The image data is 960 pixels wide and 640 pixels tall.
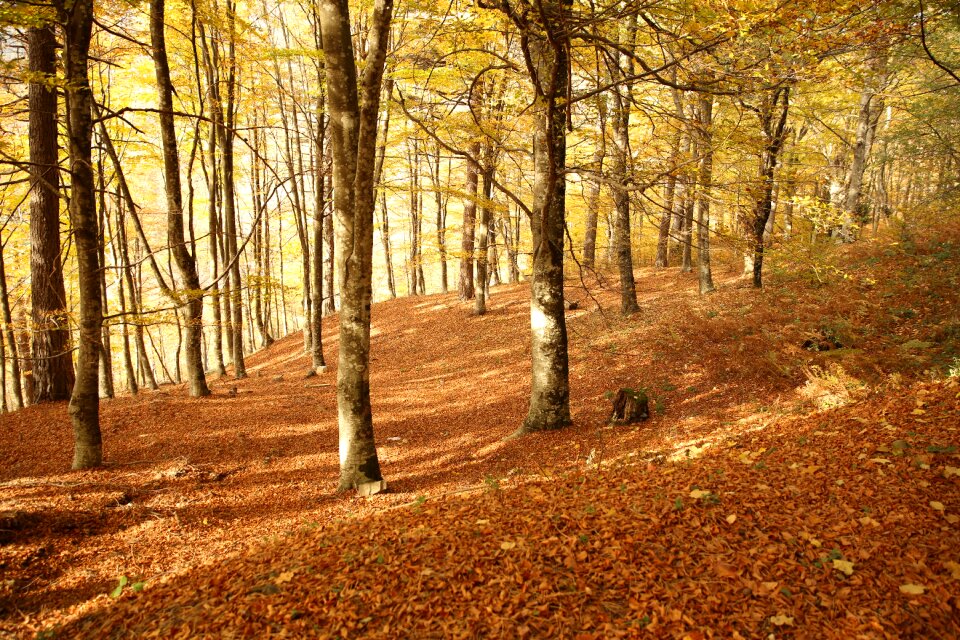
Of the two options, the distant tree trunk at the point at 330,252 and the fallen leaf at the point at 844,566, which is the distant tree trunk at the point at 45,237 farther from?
the fallen leaf at the point at 844,566

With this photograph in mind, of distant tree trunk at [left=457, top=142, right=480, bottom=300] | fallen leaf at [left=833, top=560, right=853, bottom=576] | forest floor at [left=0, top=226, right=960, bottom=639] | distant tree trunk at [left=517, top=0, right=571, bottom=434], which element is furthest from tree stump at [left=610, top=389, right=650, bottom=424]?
distant tree trunk at [left=457, top=142, right=480, bottom=300]

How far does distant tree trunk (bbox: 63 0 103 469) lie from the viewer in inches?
235

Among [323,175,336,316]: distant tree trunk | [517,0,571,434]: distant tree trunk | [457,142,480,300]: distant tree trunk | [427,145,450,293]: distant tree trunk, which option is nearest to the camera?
[517,0,571,434]: distant tree trunk

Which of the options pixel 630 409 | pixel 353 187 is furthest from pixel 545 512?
pixel 630 409

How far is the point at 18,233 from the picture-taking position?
1795 centimetres

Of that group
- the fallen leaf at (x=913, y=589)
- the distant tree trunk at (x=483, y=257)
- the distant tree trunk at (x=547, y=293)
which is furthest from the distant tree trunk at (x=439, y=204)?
the fallen leaf at (x=913, y=589)

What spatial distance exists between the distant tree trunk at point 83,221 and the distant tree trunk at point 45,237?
3.86 meters

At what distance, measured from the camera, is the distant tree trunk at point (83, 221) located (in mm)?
5957

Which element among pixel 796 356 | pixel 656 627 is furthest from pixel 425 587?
pixel 796 356

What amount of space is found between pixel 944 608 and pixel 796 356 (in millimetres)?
8160

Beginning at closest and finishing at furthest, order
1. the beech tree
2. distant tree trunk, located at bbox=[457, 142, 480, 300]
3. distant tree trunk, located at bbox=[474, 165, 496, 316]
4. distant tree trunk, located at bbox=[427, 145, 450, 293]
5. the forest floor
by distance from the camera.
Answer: the forest floor < the beech tree < distant tree trunk, located at bbox=[427, 145, 450, 293] < distant tree trunk, located at bbox=[474, 165, 496, 316] < distant tree trunk, located at bbox=[457, 142, 480, 300]

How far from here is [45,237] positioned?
10156 millimetres

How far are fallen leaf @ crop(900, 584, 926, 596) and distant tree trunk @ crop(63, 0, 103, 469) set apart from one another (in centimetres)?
820

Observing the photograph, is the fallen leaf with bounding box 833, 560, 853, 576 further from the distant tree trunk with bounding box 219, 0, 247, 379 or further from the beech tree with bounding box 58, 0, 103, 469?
the distant tree trunk with bounding box 219, 0, 247, 379
